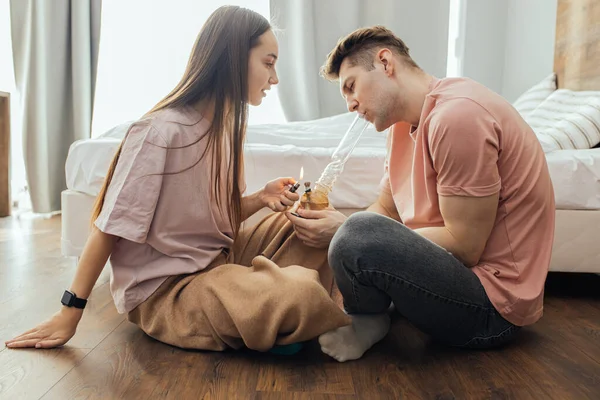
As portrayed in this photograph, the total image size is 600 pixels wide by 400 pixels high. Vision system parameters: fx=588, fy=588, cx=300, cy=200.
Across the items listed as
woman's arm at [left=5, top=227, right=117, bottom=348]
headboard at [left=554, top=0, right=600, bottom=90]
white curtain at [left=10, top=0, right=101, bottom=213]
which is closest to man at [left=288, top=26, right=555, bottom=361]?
woman's arm at [left=5, top=227, right=117, bottom=348]

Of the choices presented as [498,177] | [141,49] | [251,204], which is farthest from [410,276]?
[141,49]

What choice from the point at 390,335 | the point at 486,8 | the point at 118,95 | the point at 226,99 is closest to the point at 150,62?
the point at 118,95

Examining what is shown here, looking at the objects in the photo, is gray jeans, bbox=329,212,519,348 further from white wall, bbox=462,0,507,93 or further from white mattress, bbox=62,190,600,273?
white wall, bbox=462,0,507,93

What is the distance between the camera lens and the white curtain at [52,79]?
3752 millimetres

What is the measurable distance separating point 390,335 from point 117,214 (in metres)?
0.71

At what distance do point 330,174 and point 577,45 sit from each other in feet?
5.35

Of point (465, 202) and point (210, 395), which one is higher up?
point (465, 202)

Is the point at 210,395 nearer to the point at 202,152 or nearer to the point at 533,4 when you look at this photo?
the point at 202,152

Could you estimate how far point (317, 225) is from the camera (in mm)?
1401

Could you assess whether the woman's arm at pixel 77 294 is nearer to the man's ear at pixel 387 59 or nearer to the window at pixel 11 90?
the man's ear at pixel 387 59

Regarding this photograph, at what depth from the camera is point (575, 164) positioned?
179 cm

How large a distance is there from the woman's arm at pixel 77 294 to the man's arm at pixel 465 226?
69cm

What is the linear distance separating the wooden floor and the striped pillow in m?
0.65

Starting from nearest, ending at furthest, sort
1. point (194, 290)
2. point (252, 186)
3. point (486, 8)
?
point (194, 290), point (252, 186), point (486, 8)
